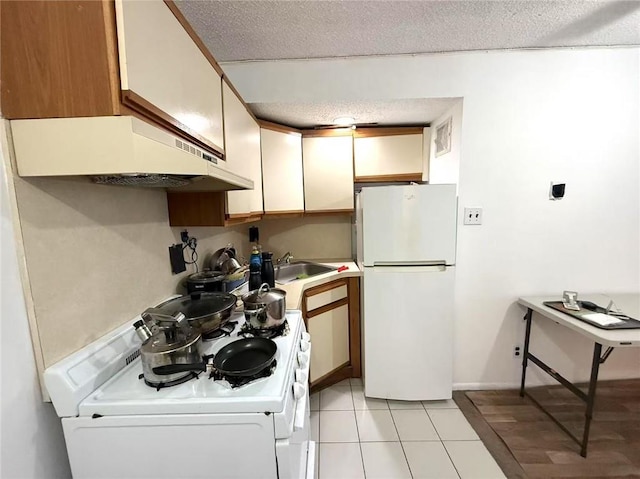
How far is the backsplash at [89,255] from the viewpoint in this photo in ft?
2.39

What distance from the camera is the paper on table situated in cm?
146

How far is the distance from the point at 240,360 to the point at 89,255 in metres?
0.59

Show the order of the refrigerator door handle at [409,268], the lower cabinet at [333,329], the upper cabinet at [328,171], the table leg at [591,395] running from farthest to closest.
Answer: the upper cabinet at [328,171] → the lower cabinet at [333,329] → the refrigerator door handle at [409,268] → the table leg at [591,395]

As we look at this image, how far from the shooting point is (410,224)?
1.75 m

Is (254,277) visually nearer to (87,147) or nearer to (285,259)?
(285,259)

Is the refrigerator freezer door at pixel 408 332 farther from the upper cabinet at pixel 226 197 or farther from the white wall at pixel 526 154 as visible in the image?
the upper cabinet at pixel 226 197

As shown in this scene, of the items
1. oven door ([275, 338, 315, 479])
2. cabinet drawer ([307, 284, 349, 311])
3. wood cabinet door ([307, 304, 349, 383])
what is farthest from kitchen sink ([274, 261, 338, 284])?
oven door ([275, 338, 315, 479])

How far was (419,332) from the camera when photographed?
6.05 ft

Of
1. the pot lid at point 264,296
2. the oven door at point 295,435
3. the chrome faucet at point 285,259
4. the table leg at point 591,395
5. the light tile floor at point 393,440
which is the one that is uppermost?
the pot lid at point 264,296

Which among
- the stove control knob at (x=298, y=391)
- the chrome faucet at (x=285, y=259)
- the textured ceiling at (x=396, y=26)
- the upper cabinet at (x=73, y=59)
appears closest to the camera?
the upper cabinet at (x=73, y=59)

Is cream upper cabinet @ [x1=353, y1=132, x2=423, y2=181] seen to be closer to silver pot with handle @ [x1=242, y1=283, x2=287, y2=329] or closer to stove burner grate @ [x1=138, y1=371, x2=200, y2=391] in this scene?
silver pot with handle @ [x1=242, y1=283, x2=287, y2=329]

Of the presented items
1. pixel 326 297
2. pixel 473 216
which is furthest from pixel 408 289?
pixel 473 216

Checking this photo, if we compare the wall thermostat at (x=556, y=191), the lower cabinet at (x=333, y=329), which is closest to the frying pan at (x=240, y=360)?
the lower cabinet at (x=333, y=329)

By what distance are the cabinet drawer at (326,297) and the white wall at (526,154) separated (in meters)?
0.81
